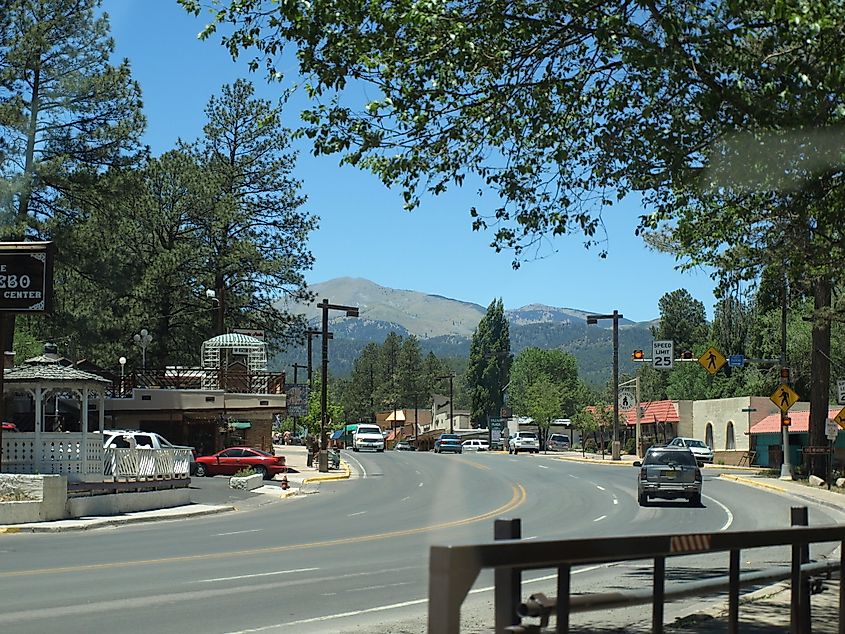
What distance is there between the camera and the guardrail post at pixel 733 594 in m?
6.47

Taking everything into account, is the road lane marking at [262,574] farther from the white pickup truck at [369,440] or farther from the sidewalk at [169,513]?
the white pickup truck at [369,440]

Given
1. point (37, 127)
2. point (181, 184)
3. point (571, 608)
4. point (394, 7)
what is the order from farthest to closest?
point (181, 184)
point (37, 127)
point (394, 7)
point (571, 608)

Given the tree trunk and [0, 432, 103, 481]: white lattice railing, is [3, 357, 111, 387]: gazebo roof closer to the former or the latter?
[0, 432, 103, 481]: white lattice railing

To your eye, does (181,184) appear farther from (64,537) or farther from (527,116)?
(527,116)

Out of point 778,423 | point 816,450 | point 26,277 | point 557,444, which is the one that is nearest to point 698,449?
point 778,423

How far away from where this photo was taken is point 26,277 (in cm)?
2981

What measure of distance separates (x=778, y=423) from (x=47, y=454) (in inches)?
1697

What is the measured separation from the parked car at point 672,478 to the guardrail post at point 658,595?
94.9 ft

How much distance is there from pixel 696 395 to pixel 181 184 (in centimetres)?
6170

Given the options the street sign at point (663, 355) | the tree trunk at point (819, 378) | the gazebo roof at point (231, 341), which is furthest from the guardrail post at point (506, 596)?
the gazebo roof at point (231, 341)

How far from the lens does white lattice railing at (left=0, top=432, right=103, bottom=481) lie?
103ft

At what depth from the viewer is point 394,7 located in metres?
12.1

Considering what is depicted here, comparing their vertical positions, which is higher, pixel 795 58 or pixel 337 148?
pixel 795 58

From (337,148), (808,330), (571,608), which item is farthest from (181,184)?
(571,608)
